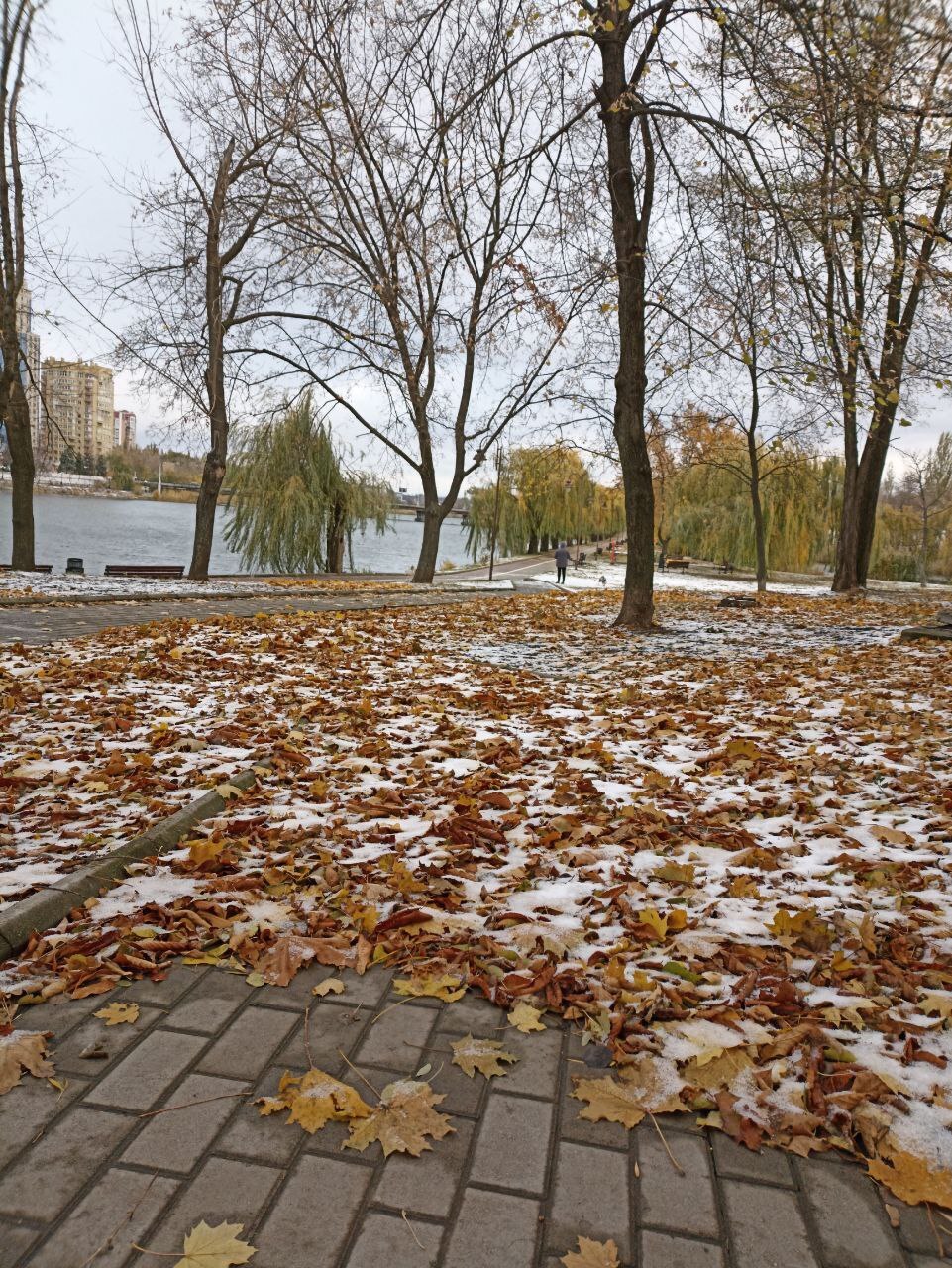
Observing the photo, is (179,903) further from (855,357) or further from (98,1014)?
(855,357)

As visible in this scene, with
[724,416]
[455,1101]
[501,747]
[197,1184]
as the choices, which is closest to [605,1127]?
[455,1101]

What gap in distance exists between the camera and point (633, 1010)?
93.7 inches

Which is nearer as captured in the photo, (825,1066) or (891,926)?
(825,1066)

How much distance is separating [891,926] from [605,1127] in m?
1.45

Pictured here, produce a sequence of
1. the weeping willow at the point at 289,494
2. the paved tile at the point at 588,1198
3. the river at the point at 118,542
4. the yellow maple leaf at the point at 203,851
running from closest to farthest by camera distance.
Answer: the paved tile at the point at 588,1198 < the yellow maple leaf at the point at 203,851 < the weeping willow at the point at 289,494 < the river at the point at 118,542

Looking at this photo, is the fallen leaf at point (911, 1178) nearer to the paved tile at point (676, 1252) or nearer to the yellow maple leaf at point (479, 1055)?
the paved tile at point (676, 1252)

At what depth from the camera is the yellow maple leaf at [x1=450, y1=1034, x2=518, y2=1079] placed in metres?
2.15

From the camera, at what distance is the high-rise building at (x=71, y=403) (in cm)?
2023

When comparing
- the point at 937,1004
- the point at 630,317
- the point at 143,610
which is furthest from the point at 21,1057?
the point at 630,317

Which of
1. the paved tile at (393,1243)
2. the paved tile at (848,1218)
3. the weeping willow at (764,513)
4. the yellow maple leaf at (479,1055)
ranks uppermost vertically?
the weeping willow at (764,513)

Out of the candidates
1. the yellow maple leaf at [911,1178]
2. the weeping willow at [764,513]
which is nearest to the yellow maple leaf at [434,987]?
the yellow maple leaf at [911,1178]

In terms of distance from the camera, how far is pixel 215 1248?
5.20 feet

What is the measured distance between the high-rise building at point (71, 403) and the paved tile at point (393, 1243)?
20454mm

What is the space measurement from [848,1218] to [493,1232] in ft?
2.46
